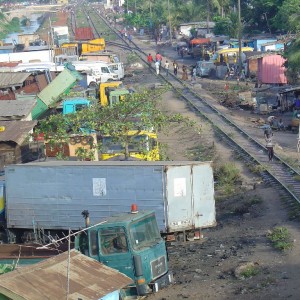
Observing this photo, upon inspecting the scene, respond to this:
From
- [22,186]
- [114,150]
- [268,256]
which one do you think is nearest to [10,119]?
[114,150]

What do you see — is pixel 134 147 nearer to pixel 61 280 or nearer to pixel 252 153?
pixel 252 153

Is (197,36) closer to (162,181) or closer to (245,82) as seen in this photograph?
(245,82)

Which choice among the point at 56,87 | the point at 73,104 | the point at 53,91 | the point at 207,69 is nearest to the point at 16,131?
the point at 73,104

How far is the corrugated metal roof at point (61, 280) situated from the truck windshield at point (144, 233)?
→ 1465mm

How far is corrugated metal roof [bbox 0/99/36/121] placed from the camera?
2789cm

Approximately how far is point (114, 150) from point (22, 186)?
518 cm

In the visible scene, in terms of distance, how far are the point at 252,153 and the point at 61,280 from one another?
1559 cm

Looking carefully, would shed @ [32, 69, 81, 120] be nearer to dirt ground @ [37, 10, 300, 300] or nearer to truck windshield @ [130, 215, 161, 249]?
dirt ground @ [37, 10, 300, 300]

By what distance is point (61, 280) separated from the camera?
10.5 meters

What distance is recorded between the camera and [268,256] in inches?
581

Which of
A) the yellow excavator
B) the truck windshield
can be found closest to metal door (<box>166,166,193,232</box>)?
the truck windshield

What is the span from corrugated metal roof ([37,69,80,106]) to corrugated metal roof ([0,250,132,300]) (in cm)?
2113

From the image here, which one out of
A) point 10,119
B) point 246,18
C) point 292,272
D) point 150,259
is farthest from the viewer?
point 246,18

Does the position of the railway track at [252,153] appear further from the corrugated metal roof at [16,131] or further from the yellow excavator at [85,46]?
the yellow excavator at [85,46]
